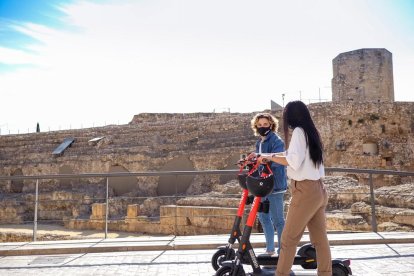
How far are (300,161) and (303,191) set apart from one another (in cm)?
25

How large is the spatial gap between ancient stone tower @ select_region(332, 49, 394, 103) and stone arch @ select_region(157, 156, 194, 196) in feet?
40.5

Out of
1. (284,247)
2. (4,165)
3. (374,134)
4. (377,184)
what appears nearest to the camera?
(284,247)

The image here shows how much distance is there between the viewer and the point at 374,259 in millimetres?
5145

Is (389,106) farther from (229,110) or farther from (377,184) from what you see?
(229,110)

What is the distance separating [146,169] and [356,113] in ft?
39.1

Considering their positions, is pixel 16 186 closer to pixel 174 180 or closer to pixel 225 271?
pixel 174 180

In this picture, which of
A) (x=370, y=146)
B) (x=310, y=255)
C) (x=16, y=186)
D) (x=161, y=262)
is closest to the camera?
(x=310, y=255)

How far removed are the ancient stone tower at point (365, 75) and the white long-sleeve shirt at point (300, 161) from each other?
87.4 feet

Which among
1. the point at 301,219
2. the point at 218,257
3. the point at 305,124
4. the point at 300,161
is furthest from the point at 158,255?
the point at 305,124

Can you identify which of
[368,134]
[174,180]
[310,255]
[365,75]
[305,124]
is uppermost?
[365,75]

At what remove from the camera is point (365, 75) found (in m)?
28.5

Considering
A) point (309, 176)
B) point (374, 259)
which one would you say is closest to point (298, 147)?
point (309, 176)

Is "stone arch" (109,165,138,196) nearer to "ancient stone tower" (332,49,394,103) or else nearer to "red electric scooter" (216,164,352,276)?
"ancient stone tower" (332,49,394,103)

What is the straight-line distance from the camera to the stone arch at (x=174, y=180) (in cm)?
2270
